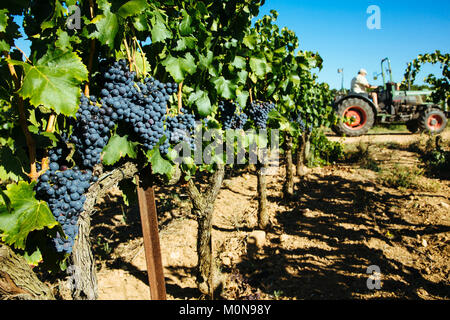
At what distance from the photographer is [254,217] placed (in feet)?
16.0

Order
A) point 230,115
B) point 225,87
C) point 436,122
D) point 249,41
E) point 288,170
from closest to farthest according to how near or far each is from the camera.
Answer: point 225,87 → point 249,41 → point 230,115 → point 288,170 → point 436,122

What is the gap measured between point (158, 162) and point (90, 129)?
50 centimetres

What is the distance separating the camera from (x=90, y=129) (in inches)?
55.2

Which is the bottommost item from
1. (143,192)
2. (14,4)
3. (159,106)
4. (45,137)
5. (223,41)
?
(143,192)

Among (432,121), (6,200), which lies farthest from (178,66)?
(432,121)

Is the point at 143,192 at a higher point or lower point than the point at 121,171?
lower

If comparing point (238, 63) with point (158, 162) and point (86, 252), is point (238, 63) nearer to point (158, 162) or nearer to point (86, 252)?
point (158, 162)

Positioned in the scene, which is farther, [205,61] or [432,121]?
[432,121]

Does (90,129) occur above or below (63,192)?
above

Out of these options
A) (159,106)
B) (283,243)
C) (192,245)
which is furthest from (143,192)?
(283,243)

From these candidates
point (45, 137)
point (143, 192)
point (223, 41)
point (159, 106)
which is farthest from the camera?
point (223, 41)

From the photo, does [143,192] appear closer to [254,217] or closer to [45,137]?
[45,137]

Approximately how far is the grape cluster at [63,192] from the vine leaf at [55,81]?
34 cm
